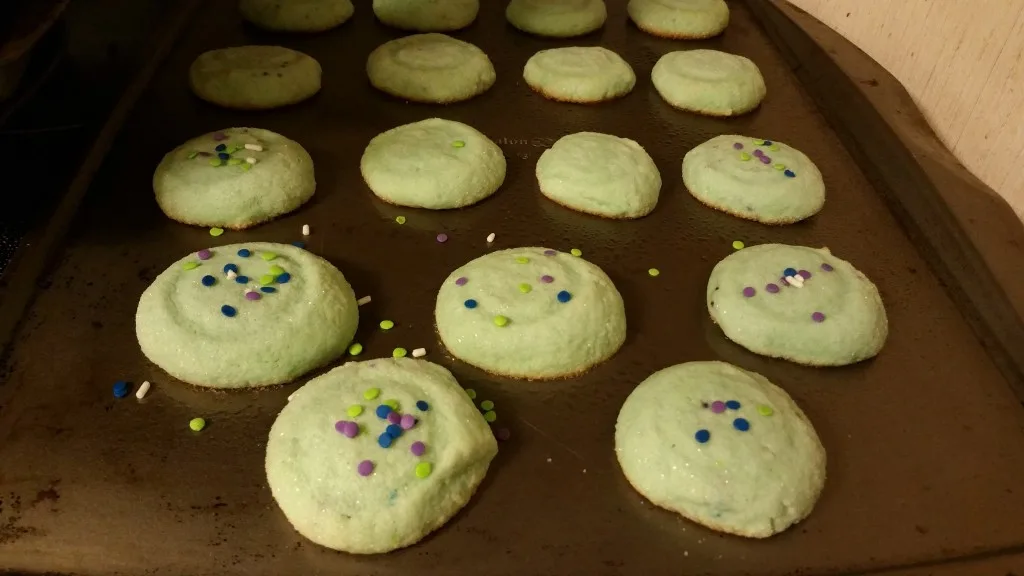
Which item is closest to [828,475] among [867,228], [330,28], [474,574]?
[474,574]

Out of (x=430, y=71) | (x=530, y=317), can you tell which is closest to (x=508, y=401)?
(x=530, y=317)

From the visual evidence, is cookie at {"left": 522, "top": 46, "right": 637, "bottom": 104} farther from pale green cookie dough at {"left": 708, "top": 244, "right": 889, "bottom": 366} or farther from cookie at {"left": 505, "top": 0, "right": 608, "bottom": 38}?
pale green cookie dough at {"left": 708, "top": 244, "right": 889, "bottom": 366}

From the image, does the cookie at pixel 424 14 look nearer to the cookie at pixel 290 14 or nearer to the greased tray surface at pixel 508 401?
the cookie at pixel 290 14

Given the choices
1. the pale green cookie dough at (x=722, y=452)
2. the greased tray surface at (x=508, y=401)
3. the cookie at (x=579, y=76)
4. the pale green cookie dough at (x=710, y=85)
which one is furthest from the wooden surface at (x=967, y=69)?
the pale green cookie dough at (x=722, y=452)

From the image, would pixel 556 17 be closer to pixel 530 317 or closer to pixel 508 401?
pixel 530 317

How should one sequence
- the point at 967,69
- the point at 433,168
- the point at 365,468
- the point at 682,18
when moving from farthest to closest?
the point at 682,18 < the point at 967,69 < the point at 433,168 < the point at 365,468

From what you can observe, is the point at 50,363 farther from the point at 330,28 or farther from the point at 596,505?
the point at 330,28
